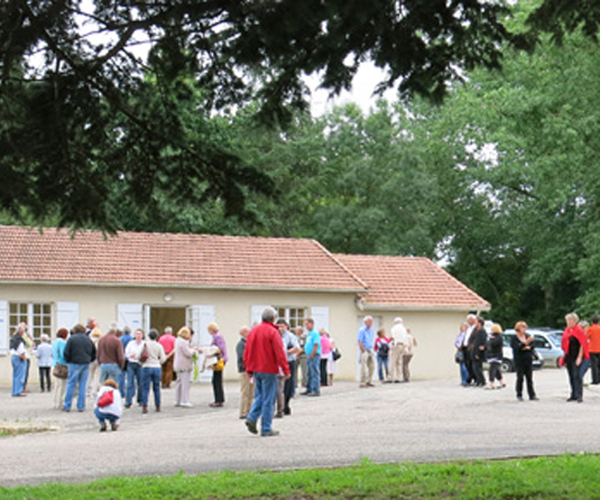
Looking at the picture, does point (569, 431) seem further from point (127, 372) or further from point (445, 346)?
point (445, 346)

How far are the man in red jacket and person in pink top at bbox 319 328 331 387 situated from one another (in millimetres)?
11349

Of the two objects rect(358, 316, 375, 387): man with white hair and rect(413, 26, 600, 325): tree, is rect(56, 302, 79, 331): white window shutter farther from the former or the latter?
rect(413, 26, 600, 325): tree

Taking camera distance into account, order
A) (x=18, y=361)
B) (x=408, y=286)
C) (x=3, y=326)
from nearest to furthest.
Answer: (x=18, y=361) → (x=3, y=326) → (x=408, y=286)

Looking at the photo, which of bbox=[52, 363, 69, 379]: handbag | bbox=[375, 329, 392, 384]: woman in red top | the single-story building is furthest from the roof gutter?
bbox=[52, 363, 69, 379]: handbag

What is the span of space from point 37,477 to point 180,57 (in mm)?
4665

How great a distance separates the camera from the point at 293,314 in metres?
32.2

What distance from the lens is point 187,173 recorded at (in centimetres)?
916

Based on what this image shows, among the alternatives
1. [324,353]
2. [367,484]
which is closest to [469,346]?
[324,353]

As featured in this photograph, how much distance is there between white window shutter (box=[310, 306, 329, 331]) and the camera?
3189 cm

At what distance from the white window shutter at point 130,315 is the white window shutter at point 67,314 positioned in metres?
1.20

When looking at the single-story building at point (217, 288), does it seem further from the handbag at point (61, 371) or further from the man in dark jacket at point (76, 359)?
the man in dark jacket at point (76, 359)

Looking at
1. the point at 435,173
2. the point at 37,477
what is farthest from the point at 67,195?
the point at 435,173

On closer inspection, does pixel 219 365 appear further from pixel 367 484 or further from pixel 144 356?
pixel 367 484

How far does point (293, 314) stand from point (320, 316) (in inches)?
33.9
